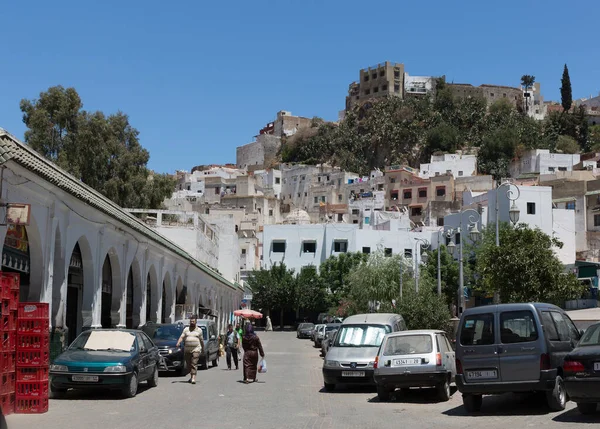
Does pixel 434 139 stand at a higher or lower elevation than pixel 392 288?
higher

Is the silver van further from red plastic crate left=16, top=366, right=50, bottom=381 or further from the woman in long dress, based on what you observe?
red plastic crate left=16, top=366, right=50, bottom=381

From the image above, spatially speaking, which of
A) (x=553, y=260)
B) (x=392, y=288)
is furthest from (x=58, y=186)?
(x=392, y=288)

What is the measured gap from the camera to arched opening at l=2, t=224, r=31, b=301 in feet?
54.7

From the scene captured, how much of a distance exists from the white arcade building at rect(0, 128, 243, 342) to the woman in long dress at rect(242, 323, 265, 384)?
489 centimetres

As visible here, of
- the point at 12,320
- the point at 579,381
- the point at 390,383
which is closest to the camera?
the point at 579,381

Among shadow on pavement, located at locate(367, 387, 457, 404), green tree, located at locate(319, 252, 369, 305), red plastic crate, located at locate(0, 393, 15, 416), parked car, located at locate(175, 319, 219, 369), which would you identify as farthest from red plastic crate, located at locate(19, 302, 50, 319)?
green tree, located at locate(319, 252, 369, 305)

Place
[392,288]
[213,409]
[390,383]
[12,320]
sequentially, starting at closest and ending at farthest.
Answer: [12,320]
[213,409]
[390,383]
[392,288]

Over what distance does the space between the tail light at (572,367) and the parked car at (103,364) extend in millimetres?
9034

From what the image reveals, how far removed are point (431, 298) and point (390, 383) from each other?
15384 mm

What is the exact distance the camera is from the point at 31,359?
43.3 ft

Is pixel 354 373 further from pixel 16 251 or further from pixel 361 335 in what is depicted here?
pixel 16 251

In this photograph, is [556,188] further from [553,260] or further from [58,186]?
[58,186]

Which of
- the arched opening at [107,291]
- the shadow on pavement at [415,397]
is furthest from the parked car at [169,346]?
the shadow on pavement at [415,397]

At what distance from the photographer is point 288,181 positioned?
446ft
